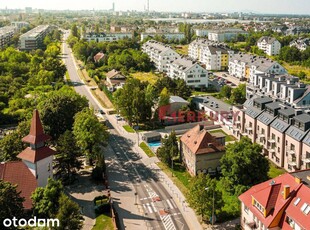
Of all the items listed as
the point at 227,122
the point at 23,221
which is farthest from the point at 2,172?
the point at 227,122

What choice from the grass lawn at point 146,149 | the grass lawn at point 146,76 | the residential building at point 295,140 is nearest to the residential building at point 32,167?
the grass lawn at point 146,149

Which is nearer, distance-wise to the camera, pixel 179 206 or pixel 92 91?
pixel 179 206

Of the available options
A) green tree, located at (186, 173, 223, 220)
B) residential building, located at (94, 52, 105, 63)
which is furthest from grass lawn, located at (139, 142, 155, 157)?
residential building, located at (94, 52, 105, 63)

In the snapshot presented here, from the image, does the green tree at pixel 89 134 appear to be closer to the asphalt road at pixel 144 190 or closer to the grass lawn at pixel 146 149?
the asphalt road at pixel 144 190

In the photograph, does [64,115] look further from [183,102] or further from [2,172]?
[183,102]

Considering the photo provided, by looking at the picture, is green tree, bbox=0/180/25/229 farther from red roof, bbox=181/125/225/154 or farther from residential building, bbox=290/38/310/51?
residential building, bbox=290/38/310/51
